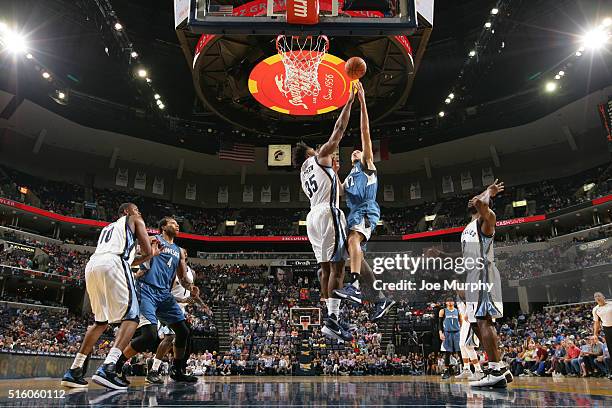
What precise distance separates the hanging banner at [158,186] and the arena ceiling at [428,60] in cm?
762

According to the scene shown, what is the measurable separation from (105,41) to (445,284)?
61.8ft

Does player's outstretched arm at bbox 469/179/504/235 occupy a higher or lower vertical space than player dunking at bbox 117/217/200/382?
higher

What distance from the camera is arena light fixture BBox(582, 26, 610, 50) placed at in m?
18.4

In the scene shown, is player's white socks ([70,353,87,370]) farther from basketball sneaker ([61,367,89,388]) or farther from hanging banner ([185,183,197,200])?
hanging banner ([185,183,197,200])

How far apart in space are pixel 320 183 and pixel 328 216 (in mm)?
369

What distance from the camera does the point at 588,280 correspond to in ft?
69.4

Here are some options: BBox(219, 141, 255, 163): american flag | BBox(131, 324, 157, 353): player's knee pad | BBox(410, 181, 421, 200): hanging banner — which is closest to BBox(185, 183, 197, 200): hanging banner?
BBox(219, 141, 255, 163): american flag

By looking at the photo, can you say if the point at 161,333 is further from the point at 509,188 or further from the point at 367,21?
the point at 509,188

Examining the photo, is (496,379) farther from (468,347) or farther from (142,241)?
(142,241)

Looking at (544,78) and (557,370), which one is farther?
(544,78)

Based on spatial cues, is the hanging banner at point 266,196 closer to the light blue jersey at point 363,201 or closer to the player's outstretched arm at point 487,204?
the light blue jersey at point 363,201

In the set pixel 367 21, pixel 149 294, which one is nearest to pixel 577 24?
pixel 367 21

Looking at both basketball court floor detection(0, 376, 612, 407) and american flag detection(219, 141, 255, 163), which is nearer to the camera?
basketball court floor detection(0, 376, 612, 407)

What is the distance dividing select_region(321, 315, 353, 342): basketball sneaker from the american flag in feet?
67.9
